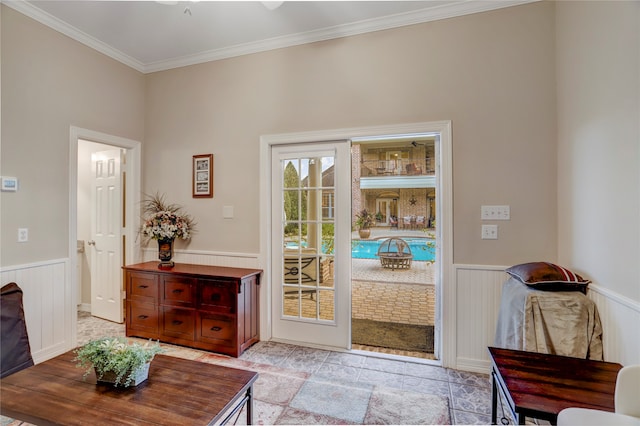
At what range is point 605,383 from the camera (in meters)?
1.37

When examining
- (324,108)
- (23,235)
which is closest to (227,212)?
(324,108)

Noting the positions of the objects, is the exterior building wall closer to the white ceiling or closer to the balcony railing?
the balcony railing

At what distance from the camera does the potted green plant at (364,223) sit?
8430mm

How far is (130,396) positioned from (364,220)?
749cm

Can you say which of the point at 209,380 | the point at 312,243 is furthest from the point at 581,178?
the point at 209,380

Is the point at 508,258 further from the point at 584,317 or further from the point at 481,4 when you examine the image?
the point at 481,4

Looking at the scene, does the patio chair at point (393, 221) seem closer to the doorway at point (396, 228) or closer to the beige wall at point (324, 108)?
the doorway at point (396, 228)

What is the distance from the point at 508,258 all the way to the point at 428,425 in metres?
1.40

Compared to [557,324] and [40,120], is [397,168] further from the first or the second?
[40,120]

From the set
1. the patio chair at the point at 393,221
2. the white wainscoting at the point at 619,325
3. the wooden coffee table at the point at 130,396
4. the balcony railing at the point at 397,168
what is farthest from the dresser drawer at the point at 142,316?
the patio chair at the point at 393,221

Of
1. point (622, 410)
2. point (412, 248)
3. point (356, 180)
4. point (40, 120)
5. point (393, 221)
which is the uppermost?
point (356, 180)

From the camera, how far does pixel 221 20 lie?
268 centimetres

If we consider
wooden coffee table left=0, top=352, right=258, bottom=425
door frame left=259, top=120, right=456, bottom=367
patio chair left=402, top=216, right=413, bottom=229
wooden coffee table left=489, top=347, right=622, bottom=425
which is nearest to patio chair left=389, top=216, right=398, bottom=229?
patio chair left=402, top=216, right=413, bottom=229

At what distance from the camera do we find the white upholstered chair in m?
1.03
